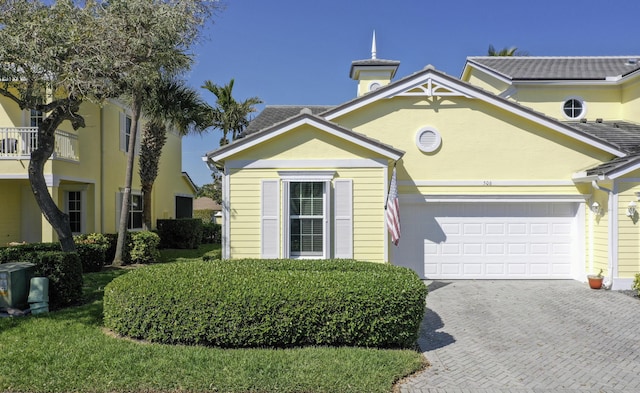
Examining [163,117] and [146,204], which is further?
[146,204]

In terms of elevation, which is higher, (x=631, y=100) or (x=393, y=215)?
(x=631, y=100)

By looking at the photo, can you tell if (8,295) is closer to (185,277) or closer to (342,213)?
(185,277)

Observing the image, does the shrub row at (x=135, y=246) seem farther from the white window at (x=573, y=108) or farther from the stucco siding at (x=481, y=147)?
the white window at (x=573, y=108)

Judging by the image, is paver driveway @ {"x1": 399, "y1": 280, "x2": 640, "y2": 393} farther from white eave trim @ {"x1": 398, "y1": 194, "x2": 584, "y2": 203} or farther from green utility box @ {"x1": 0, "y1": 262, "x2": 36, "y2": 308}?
green utility box @ {"x1": 0, "y1": 262, "x2": 36, "y2": 308}

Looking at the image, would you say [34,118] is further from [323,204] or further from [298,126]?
Answer: [323,204]

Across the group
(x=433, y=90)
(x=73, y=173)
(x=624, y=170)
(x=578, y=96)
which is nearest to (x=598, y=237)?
(x=624, y=170)

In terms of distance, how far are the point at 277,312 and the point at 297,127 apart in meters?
5.54

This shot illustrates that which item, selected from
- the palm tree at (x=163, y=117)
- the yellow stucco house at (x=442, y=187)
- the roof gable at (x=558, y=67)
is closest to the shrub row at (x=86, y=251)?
the palm tree at (x=163, y=117)

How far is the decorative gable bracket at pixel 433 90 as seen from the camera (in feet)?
36.6

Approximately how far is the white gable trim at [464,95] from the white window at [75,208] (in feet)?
35.9

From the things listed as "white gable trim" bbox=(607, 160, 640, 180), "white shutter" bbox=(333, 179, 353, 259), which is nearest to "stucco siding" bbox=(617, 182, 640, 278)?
"white gable trim" bbox=(607, 160, 640, 180)

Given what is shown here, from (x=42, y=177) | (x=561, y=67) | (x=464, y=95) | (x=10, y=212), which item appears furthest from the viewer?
(x=561, y=67)

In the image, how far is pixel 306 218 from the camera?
10039mm

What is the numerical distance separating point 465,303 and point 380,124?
5.29 metres
